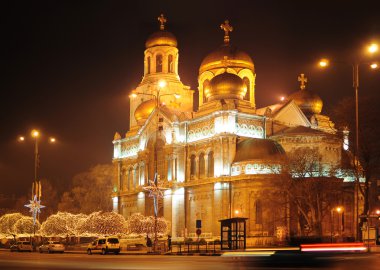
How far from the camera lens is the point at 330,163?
69.1 metres

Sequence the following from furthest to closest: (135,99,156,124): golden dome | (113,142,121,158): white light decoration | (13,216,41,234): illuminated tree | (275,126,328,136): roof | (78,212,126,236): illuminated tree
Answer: (113,142,121,158): white light decoration < (135,99,156,124): golden dome < (13,216,41,234): illuminated tree < (275,126,328,136): roof < (78,212,126,236): illuminated tree

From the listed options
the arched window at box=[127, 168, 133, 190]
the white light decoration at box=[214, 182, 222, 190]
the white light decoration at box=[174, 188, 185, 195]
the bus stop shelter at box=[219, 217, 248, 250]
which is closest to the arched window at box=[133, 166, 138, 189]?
the arched window at box=[127, 168, 133, 190]

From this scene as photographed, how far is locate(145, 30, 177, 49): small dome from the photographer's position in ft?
292

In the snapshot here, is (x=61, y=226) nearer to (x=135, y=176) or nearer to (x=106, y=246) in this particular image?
(x=106, y=246)

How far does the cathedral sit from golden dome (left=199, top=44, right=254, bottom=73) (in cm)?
14

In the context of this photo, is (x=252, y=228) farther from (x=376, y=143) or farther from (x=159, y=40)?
(x=159, y=40)

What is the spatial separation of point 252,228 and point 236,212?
7.82ft

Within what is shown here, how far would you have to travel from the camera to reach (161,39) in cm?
8906

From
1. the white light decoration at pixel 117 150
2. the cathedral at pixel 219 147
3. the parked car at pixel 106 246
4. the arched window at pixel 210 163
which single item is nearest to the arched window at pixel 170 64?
the cathedral at pixel 219 147

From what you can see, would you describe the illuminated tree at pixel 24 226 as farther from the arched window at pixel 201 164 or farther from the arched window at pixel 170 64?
the arched window at pixel 170 64

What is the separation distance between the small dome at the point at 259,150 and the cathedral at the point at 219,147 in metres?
0.10

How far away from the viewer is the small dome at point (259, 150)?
67.0 metres

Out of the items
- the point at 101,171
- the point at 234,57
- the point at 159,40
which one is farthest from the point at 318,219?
the point at 101,171

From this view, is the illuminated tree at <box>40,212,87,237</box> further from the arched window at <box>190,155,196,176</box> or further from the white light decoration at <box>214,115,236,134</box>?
the white light decoration at <box>214,115,236,134</box>
